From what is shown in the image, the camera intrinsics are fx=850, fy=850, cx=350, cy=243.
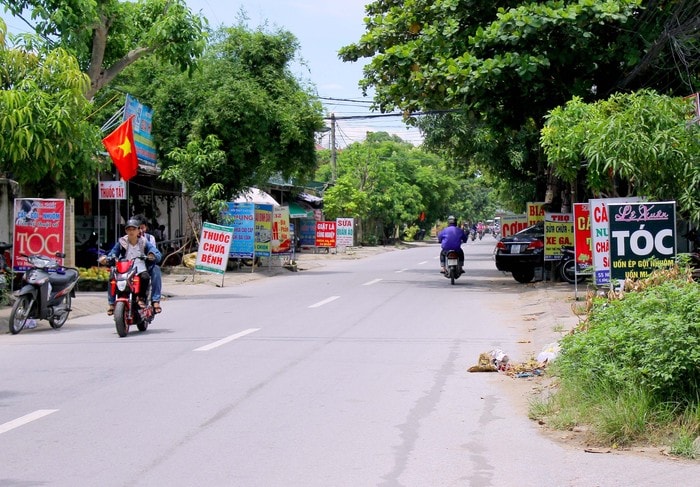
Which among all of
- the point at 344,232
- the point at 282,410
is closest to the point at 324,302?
the point at 282,410

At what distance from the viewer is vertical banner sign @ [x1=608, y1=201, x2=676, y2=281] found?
10422mm

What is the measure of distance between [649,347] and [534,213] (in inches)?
875

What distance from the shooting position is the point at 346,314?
51.8 ft

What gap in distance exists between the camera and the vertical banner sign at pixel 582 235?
16.1 metres

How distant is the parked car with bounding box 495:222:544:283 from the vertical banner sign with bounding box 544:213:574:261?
2046 millimetres

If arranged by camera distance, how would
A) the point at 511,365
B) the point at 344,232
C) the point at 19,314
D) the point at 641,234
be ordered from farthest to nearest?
1. the point at 344,232
2. the point at 19,314
3. the point at 641,234
4. the point at 511,365

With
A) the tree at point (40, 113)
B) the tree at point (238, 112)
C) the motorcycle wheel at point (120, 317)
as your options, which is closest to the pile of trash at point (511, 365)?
Result: the motorcycle wheel at point (120, 317)

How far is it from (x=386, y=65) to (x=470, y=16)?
2.43 metres

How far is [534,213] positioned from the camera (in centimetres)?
2850

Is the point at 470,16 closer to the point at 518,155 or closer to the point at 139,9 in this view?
the point at 139,9

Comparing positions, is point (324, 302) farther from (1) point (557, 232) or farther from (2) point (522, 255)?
(2) point (522, 255)

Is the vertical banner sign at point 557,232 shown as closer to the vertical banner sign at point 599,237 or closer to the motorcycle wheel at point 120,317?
the vertical banner sign at point 599,237

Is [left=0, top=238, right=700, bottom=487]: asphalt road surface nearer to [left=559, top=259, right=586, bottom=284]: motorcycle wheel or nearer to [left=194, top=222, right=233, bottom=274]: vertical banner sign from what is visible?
[left=559, top=259, right=586, bottom=284]: motorcycle wheel

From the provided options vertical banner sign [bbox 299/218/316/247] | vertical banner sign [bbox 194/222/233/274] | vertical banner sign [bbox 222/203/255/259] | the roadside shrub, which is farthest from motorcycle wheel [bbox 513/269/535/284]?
vertical banner sign [bbox 299/218/316/247]
